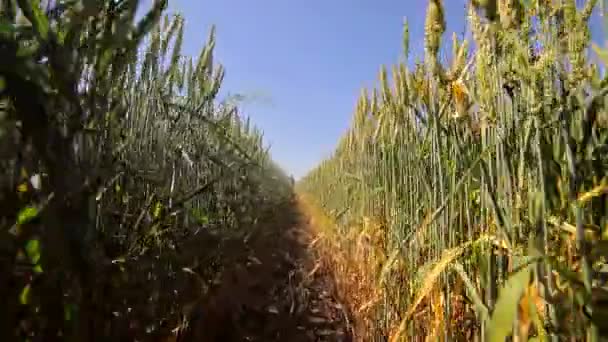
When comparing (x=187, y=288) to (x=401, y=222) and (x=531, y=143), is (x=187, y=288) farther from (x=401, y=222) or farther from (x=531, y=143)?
(x=531, y=143)

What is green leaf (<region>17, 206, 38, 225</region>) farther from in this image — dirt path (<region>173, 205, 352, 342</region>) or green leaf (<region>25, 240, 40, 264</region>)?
dirt path (<region>173, 205, 352, 342</region>)

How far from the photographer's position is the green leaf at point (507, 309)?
48cm

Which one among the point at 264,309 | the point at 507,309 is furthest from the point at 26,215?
the point at 264,309

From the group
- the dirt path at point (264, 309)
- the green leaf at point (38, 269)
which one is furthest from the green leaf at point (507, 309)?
the dirt path at point (264, 309)

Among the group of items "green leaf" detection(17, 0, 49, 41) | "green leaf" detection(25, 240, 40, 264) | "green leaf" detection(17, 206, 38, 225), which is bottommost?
"green leaf" detection(25, 240, 40, 264)

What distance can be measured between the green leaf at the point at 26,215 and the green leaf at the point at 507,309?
0.51 metres

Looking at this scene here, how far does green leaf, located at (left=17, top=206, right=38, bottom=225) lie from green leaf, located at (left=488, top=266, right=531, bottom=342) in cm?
51

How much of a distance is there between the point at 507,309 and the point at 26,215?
528 millimetres

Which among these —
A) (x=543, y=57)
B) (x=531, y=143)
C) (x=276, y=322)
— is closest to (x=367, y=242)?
(x=276, y=322)

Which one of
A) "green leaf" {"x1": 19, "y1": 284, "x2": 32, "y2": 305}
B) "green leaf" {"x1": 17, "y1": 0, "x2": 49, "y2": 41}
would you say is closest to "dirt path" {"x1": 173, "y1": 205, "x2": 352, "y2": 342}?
"green leaf" {"x1": 19, "y1": 284, "x2": 32, "y2": 305}

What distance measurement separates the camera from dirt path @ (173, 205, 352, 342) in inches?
55.6

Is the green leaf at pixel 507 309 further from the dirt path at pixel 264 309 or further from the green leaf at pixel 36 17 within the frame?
the dirt path at pixel 264 309

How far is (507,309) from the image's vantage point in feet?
1.60

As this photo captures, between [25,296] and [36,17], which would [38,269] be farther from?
[36,17]
